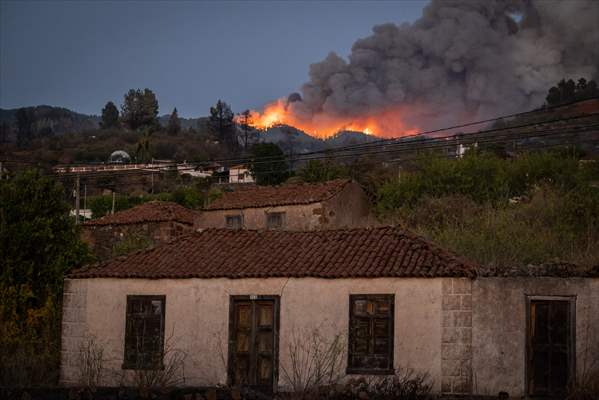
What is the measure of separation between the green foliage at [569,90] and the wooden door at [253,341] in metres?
68.2

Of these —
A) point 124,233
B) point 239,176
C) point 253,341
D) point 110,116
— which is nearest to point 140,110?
point 110,116

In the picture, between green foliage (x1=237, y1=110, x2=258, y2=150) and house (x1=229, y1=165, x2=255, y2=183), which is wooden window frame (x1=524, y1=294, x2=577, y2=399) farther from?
green foliage (x1=237, y1=110, x2=258, y2=150)

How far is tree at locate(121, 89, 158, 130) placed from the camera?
132 m

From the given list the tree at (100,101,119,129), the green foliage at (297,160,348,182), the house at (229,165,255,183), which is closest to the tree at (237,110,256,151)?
the tree at (100,101,119,129)

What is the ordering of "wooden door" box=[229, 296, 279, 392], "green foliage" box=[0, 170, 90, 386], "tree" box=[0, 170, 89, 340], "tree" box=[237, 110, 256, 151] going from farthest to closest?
1. "tree" box=[237, 110, 256, 151]
2. "tree" box=[0, 170, 89, 340]
3. "green foliage" box=[0, 170, 90, 386]
4. "wooden door" box=[229, 296, 279, 392]

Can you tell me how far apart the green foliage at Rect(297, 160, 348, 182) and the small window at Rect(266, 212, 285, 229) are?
1435 centimetres

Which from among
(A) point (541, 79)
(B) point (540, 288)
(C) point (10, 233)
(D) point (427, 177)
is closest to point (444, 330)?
(B) point (540, 288)

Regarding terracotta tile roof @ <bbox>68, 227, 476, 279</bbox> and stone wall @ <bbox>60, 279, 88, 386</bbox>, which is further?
stone wall @ <bbox>60, 279, 88, 386</bbox>

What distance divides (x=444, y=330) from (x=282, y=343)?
12.8 feet

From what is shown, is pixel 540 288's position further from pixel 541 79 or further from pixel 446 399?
pixel 541 79

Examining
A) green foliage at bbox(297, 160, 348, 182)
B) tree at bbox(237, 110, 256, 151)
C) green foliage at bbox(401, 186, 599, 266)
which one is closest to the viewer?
green foliage at bbox(401, 186, 599, 266)

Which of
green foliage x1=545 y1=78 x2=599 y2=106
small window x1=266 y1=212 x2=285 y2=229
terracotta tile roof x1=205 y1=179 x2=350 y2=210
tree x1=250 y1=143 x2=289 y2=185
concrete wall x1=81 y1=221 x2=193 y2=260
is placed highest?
green foliage x1=545 y1=78 x2=599 y2=106

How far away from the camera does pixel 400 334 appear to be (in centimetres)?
1934

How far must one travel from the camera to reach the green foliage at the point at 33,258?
2488cm
